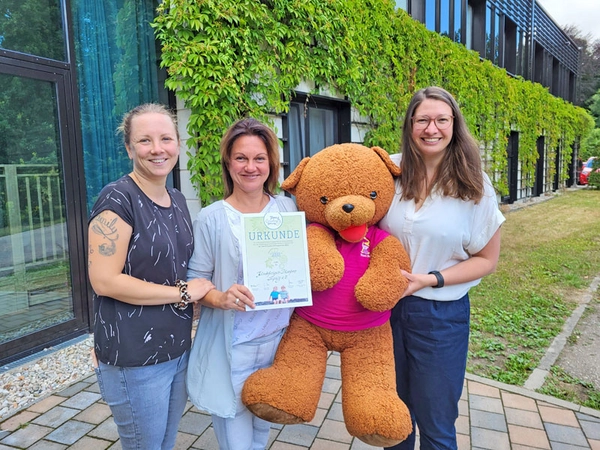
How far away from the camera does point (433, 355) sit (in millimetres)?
1897

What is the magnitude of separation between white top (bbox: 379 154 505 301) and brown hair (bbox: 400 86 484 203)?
4cm

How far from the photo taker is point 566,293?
5.77 meters

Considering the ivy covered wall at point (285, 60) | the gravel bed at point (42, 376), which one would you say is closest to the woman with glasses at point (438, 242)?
the gravel bed at point (42, 376)

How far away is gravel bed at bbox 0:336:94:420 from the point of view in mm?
3232

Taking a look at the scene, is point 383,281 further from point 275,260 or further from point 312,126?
point 312,126

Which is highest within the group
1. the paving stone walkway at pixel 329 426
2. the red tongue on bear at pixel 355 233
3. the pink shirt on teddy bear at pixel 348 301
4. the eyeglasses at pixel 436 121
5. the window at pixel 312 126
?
the window at pixel 312 126

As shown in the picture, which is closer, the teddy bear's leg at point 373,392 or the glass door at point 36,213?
the teddy bear's leg at point 373,392

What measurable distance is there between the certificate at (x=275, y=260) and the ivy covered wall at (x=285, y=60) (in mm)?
3026

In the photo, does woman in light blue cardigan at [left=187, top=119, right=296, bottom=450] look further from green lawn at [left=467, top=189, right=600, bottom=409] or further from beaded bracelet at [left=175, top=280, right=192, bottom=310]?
green lawn at [left=467, top=189, right=600, bottom=409]

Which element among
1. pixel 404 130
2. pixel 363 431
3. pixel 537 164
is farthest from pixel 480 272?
pixel 537 164

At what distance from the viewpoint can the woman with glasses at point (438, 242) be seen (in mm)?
1821

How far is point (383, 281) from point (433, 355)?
458 millimetres

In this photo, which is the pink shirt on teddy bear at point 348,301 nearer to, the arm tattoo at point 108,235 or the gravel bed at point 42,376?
the arm tattoo at point 108,235

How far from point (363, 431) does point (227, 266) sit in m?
0.82
